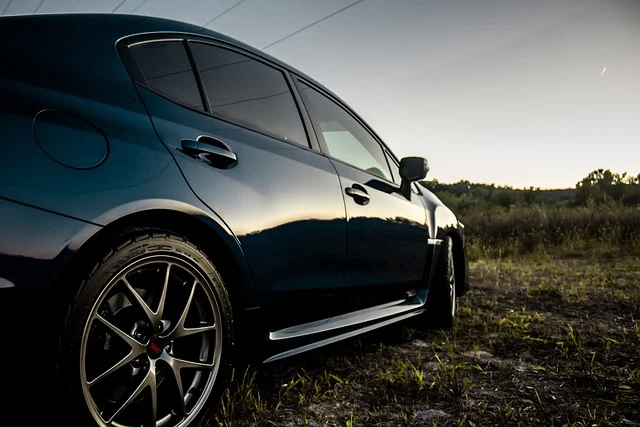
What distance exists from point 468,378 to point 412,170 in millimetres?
1406

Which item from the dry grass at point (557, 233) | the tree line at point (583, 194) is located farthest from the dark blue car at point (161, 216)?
the tree line at point (583, 194)

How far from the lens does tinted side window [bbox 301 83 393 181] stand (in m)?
2.72

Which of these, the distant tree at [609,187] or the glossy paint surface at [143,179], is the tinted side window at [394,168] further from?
the distant tree at [609,187]

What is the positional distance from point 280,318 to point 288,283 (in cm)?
15

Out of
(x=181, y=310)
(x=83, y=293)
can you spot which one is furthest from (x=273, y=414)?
(x=83, y=293)

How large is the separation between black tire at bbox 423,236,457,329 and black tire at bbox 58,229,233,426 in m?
2.09

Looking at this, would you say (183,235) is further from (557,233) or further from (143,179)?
(557,233)

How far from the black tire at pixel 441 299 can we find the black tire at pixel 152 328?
6.86 ft

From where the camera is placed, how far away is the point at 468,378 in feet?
7.98

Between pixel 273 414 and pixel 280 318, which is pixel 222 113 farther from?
pixel 273 414

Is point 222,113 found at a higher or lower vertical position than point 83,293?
higher

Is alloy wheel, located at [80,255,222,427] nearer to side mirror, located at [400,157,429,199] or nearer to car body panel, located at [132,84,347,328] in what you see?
car body panel, located at [132,84,347,328]

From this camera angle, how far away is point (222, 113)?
2004mm

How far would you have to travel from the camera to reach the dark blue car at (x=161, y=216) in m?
1.27
